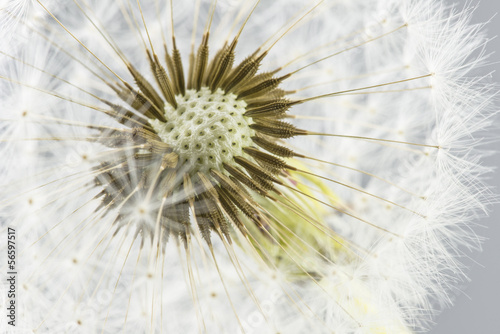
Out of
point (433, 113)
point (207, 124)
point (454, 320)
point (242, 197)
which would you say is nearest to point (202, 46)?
point (207, 124)

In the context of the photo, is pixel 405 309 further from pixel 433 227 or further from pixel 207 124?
pixel 207 124

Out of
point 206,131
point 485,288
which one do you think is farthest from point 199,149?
point 485,288

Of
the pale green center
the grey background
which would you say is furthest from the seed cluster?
the grey background

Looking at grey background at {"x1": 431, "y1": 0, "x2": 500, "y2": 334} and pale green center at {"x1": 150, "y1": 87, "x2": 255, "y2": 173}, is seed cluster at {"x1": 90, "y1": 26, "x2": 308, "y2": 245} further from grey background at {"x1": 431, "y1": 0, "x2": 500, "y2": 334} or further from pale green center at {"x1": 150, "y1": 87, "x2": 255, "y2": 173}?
grey background at {"x1": 431, "y1": 0, "x2": 500, "y2": 334}

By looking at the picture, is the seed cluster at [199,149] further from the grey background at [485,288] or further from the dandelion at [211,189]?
the grey background at [485,288]

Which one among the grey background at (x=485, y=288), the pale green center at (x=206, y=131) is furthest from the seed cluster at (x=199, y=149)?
the grey background at (x=485, y=288)

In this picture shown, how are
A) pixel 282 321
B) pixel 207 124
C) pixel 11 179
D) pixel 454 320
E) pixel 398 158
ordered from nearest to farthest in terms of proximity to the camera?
pixel 207 124, pixel 11 179, pixel 282 321, pixel 398 158, pixel 454 320
